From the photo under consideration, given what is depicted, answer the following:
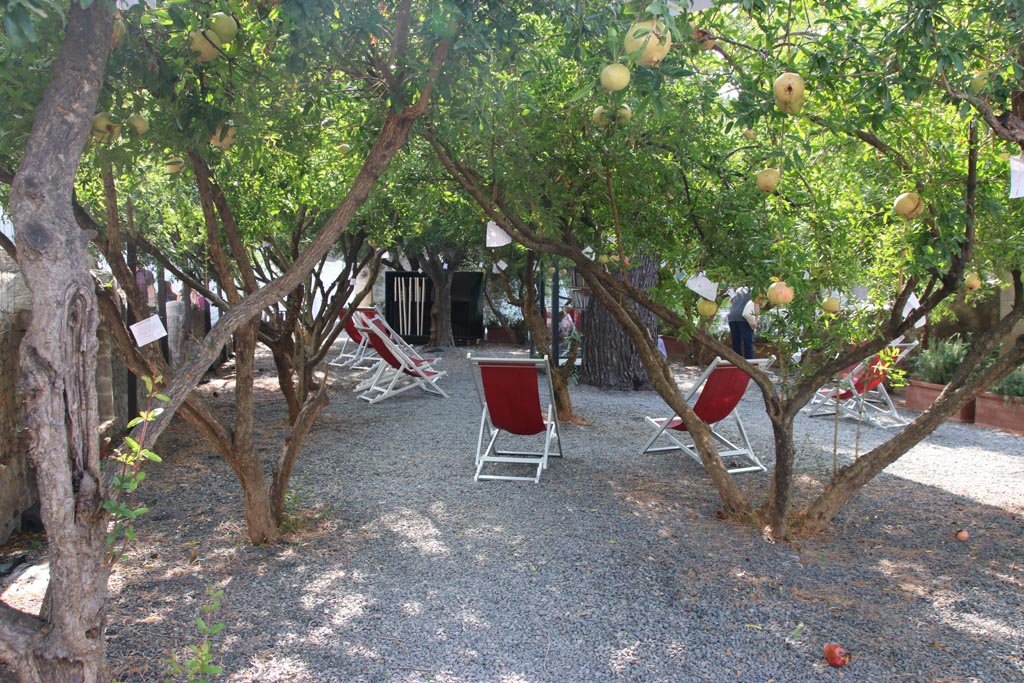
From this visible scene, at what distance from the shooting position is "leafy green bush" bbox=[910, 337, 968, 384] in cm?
827

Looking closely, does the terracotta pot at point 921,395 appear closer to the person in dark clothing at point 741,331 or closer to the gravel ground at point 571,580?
the person in dark clothing at point 741,331

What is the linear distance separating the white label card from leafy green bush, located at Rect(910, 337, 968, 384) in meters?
7.64

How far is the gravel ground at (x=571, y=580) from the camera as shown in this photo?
283 centimetres

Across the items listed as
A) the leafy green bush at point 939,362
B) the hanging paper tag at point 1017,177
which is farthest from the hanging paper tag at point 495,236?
the leafy green bush at point 939,362

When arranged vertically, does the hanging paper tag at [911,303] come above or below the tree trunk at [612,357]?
above

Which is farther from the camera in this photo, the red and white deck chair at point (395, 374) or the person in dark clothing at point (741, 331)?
the person in dark clothing at point (741, 331)

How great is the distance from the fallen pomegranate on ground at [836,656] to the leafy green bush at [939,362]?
6.36 meters

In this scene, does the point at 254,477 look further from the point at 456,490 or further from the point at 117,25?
the point at 117,25

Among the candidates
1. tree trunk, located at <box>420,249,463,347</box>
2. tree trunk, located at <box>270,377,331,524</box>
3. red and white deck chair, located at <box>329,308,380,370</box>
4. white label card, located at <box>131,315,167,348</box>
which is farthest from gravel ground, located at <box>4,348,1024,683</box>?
tree trunk, located at <box>420,249,463,347</box>

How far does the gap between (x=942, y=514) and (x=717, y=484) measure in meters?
1.34

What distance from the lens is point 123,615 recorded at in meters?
3.15

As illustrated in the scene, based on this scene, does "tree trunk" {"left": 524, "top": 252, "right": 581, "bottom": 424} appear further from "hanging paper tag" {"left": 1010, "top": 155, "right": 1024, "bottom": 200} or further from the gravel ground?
"hanging paper tag" {"left": 1010, "top": 155, "right": 1024, "bottom": 200}

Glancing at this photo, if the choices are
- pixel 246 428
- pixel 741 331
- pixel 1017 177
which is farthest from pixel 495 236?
pixel 741 331

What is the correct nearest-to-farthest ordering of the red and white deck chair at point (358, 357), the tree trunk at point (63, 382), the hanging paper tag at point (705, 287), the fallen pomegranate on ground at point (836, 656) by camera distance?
the tree trunk at point (63, 382) < the fallen pomegranate on ground at point (836, 656) < the hanging paper tag at point (705, 287) < the red and white deck chair at point (358, 357)
